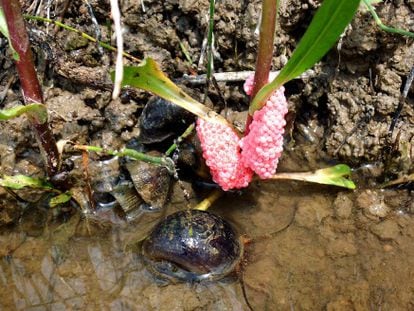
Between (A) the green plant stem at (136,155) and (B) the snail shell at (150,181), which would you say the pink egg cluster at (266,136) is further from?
(B) the snail shell at (150,181)

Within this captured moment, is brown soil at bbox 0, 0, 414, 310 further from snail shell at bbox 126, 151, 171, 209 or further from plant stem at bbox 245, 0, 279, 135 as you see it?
plant stem at bbox 245, 0, 279, 135

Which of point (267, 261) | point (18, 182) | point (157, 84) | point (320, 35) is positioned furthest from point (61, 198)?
point (320, 35)

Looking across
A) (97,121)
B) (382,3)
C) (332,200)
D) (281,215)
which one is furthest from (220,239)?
Answer: (382,3)

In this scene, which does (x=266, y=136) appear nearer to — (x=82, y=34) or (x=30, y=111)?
(x=30, y=111)

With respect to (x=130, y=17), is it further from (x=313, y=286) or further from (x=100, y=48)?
(x=313, y=286)

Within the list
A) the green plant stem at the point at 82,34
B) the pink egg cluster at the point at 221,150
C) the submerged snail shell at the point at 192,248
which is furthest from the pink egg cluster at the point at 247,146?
the green plant stem at the point at 82,34
